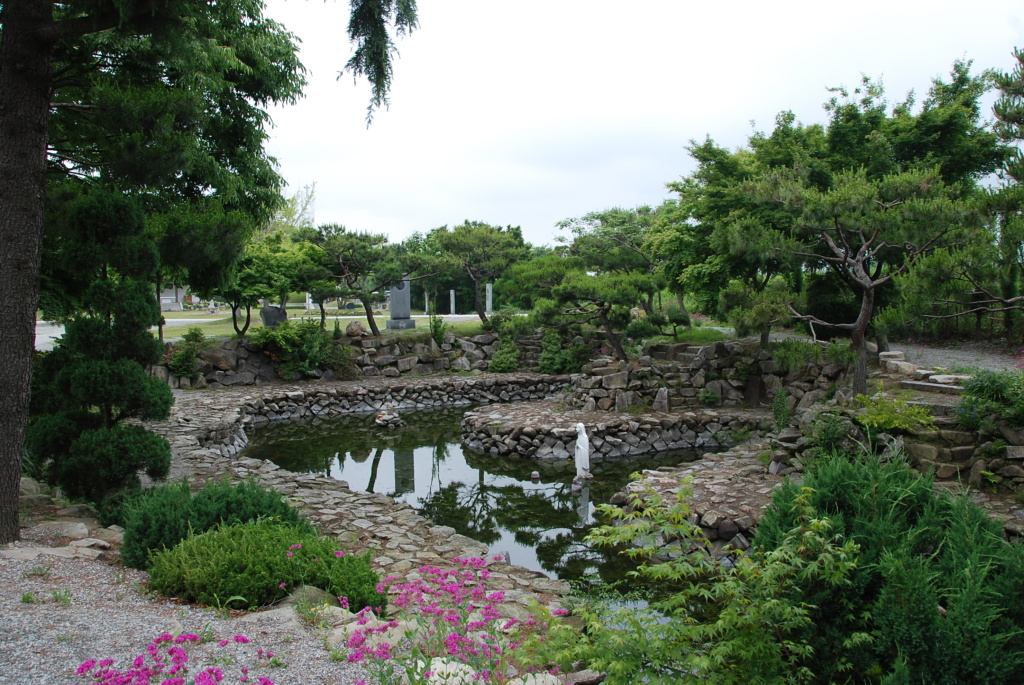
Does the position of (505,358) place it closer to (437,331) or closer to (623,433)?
(437,331)

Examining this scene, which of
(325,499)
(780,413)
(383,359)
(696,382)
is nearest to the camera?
(325,499)

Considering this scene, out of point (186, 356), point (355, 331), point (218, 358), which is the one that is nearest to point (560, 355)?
point (355, 331)

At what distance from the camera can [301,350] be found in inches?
603

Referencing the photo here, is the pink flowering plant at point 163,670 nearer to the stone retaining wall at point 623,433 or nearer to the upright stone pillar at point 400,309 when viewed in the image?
the stone retaining wall at point 623,433

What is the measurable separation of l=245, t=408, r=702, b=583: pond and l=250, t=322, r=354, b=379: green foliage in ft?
8.12

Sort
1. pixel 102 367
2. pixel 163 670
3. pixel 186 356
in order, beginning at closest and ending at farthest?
pixel 163 670
pixel 102 367
pixel 186 356

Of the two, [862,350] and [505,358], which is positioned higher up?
[862,350]

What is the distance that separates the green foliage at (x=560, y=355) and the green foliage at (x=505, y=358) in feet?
2.65

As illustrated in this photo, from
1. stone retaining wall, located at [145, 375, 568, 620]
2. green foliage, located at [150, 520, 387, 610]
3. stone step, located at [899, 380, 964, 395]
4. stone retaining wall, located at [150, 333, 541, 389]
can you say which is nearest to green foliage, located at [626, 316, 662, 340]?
stone retaining wall, located at [150, 333, 541, 389]

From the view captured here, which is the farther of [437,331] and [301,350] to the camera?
[437,331]

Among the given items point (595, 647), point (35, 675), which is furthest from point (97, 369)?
point (595, 647)

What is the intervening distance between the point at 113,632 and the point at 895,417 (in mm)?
6563

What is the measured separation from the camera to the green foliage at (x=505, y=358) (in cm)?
1686

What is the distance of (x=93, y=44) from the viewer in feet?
20.7
